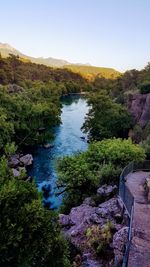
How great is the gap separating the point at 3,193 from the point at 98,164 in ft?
58.5

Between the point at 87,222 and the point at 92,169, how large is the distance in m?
8.68

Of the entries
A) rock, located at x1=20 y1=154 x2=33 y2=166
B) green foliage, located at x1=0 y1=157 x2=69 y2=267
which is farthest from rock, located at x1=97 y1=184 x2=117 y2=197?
rock, located at x1=20 y1=154 x2=33 y2=166

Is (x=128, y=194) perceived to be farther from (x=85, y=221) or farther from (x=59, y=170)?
(x=59, y=170)

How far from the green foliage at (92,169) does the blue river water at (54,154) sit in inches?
111

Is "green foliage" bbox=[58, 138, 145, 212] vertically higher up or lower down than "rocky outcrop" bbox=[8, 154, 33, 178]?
higher up

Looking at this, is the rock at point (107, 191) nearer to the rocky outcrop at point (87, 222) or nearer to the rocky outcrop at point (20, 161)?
the rocky outcrop at point (87, 222)

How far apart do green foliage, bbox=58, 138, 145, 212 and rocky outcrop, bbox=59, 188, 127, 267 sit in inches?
111

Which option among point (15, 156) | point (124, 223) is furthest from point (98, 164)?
point (15, 156)

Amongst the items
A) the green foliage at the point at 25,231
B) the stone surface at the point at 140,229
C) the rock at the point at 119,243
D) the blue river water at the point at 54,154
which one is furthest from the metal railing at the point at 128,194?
→ the blue river water at the point at 54,154

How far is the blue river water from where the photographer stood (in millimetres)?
32997

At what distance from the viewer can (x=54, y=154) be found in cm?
4522

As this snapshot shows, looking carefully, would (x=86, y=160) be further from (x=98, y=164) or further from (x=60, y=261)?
(x=60, y=261)

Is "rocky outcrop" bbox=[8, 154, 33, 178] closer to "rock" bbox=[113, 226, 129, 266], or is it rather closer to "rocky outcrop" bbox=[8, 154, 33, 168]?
"rocky outcrop" bbox=[8, 154, 33, 168]

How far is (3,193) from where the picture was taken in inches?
448
